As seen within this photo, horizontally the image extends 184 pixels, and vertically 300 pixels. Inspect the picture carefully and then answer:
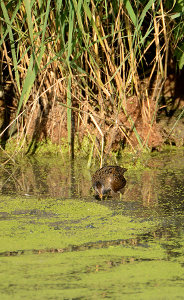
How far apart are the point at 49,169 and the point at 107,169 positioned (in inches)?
36.7

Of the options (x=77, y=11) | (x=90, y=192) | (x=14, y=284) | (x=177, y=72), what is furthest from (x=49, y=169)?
(x=14, y=284)

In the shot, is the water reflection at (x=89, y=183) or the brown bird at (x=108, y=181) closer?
the water reflection at (x=89, y=183)

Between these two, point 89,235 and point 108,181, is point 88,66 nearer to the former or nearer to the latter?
point 108,181

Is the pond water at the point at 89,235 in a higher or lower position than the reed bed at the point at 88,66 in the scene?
lower

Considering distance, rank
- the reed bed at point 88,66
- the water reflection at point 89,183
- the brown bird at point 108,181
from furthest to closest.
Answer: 1. the reed bed at point 88,66
2. the brown bird at point 108,181
3. the water reflection at point 89,183

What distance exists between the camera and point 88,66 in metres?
6.09

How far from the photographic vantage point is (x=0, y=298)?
3000 mm

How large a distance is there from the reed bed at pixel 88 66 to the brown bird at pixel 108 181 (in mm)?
342

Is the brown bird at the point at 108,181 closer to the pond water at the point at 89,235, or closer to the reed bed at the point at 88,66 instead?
the pond water at the point at 89,235

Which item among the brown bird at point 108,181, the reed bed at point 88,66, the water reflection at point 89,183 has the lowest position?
the water reflection at point 89,183

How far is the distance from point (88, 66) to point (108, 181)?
1.65m

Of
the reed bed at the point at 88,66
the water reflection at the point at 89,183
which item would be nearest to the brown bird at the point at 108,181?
the water reflection at the point at 89,183

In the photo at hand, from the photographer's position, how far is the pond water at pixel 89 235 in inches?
123

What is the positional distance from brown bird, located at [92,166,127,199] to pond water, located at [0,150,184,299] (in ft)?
0.30
